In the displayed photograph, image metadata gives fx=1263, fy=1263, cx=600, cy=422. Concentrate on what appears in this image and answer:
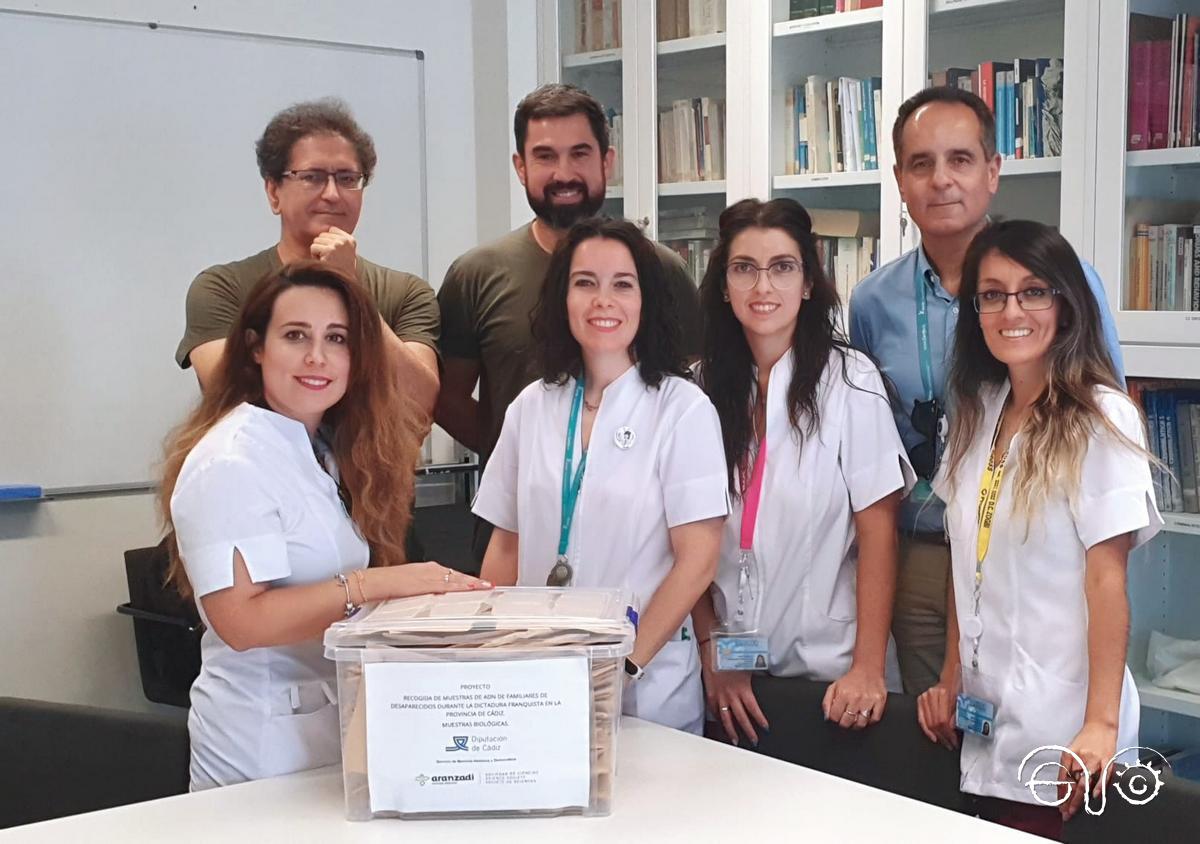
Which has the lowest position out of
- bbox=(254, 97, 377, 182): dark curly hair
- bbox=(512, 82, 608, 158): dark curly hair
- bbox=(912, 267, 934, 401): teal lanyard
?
bbox=(912, 267, 934, 401): teal lanyard

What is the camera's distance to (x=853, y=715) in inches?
78.7

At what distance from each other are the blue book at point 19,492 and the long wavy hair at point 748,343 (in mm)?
2144

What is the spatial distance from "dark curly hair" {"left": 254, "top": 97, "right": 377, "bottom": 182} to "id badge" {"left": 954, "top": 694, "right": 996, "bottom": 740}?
159 cm

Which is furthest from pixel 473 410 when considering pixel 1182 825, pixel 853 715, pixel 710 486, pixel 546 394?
pixel 1182 825

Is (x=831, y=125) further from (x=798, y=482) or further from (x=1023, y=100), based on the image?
(x=798, y=482)

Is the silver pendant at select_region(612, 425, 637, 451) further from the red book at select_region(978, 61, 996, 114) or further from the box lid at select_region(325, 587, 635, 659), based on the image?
the red book at select_region(978, 61, 996, 114)

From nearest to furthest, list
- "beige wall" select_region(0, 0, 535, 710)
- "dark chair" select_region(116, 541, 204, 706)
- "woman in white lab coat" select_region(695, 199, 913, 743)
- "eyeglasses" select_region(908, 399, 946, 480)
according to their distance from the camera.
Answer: "woman in white lab coat" select_region(695, 199, 913, 743), "eyeglasses" select_region(908, 399, 946, 480), "dark chair" select_region(116, 541, 204, 706), "beige wall" select_region(0, 0, 535, 710)

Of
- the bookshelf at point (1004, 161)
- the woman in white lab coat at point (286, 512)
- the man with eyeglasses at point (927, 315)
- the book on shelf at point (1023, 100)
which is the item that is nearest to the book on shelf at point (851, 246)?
the bookshelf at point (1004, 161)

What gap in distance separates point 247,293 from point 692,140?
5.66 feet

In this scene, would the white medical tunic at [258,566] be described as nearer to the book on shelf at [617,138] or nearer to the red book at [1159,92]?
the red book at [1159,92]

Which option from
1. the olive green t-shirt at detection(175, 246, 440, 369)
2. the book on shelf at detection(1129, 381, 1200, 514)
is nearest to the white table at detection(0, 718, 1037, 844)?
the olive green t-shirt at detection(175, 246, 440, 369)

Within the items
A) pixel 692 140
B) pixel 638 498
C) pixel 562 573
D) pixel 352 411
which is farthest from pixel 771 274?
pixel 692 140

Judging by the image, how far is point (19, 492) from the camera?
3490mm

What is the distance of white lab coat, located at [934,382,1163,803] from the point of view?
1848 millimetres
